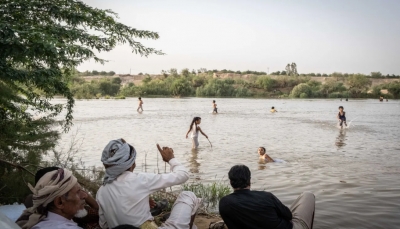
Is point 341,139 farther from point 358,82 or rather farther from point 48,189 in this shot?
point 358,82

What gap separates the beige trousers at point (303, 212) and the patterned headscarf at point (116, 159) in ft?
7.31

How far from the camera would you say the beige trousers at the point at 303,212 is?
4685mm

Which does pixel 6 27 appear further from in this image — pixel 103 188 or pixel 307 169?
→ pixel 307 169

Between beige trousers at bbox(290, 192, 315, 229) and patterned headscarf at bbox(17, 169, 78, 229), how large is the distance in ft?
9.04

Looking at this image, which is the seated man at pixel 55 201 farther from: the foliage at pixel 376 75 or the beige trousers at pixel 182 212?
the foliage at pixel 376 75

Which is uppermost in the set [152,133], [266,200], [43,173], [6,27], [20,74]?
[6,27]

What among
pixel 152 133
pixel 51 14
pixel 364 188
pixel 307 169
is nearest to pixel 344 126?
pixel 152 133

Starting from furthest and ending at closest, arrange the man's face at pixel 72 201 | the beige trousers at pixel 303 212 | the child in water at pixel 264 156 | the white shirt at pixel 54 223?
the child in water at pixel 264 156 < the beige trousers at pixel 303 212 < the man's face at pixel 72 201 < the white shirt at pixel 54 223

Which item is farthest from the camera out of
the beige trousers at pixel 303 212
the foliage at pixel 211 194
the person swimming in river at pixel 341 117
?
the person swimming in river at pixel 341 117

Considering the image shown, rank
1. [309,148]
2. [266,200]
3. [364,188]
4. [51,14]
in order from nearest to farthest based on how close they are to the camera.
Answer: [266,200]
[51,14]
[364,188]
[309,148]

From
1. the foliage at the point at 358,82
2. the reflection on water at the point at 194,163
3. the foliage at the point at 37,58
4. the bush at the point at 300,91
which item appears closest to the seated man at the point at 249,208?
the foliage at the point at 37,58

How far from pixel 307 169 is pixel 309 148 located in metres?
5.06

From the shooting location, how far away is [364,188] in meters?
9.31

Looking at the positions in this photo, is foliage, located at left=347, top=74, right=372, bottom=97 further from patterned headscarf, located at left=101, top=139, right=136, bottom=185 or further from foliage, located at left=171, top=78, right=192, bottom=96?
patterned headscarf, located at left=101, top=139, right=136, bottom=185
